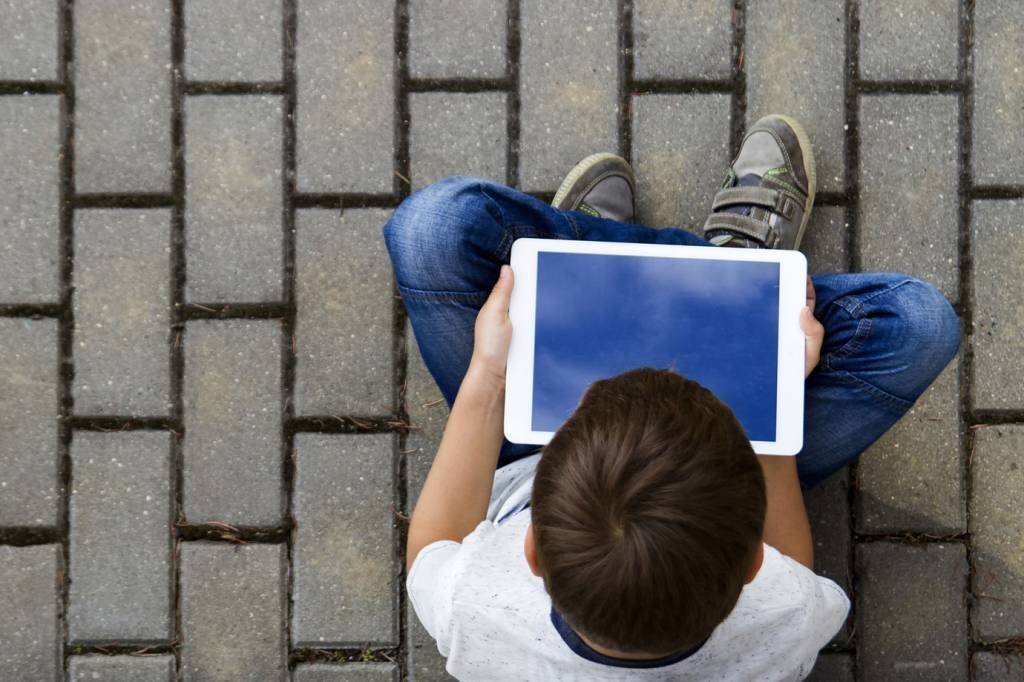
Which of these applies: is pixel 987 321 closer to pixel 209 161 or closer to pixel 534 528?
pixel 534 528

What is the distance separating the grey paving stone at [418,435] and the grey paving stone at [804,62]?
3.35 ft

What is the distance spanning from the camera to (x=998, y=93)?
2225 mm

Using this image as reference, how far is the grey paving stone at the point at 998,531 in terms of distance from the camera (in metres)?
2.21

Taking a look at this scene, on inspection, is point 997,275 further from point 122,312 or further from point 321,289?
point 122,312

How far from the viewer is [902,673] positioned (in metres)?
2.20

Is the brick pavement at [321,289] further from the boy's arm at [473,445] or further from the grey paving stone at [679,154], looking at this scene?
the boy's arm at [473,445]

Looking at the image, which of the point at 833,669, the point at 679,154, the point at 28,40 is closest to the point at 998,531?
the point at 833,669

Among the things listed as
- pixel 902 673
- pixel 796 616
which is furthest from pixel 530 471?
pixel 902 673

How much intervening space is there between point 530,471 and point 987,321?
122cm

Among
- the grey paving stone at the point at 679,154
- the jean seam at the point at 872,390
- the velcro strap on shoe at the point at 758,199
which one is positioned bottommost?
the jean seam at the point at 872,390

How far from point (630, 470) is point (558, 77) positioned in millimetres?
1333

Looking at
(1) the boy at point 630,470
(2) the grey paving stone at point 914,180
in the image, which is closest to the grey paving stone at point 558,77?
(1) the boy at point 630,470

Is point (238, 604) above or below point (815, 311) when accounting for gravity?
below

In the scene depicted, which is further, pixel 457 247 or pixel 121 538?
pixel 121 538
